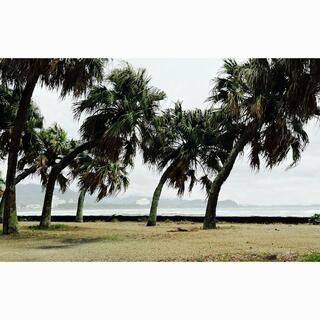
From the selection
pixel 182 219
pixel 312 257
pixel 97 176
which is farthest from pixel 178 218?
pixel 312 257

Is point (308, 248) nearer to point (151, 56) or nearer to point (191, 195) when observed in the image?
point (191, 195)

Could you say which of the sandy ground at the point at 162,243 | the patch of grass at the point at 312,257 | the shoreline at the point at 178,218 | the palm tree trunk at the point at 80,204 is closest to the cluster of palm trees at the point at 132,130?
the palm tree trunk at the point at 80,204

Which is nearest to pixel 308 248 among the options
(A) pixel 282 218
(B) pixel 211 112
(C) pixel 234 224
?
(A) pixel 282 218

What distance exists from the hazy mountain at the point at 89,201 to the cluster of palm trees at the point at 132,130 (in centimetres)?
11

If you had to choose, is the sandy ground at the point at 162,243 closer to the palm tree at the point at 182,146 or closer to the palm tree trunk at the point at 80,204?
the palm tree trunk at the point at 80,204

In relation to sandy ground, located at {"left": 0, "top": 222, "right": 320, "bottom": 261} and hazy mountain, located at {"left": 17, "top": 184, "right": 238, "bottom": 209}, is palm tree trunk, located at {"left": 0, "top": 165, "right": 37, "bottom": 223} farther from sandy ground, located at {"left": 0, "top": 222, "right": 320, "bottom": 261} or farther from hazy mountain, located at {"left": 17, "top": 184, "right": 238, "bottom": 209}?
sandy ground, located at {"left": 0, "top": 222, "right": 320, "bottom": 261}

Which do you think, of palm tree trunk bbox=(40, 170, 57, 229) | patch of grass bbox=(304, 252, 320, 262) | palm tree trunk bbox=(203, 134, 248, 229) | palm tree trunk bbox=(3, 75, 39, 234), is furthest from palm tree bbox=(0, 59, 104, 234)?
patch of grass bbox=(304, 252, 320, 262)

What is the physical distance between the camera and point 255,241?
6.71m

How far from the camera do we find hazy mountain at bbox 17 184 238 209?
7.21 meters

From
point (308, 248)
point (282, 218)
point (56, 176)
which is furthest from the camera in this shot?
point (56, 176)

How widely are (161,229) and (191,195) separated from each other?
0.81 m

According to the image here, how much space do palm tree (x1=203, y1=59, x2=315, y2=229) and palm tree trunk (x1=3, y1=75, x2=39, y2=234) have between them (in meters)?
2.85

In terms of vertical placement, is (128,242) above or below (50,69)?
below

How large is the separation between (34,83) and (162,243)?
127 inches
